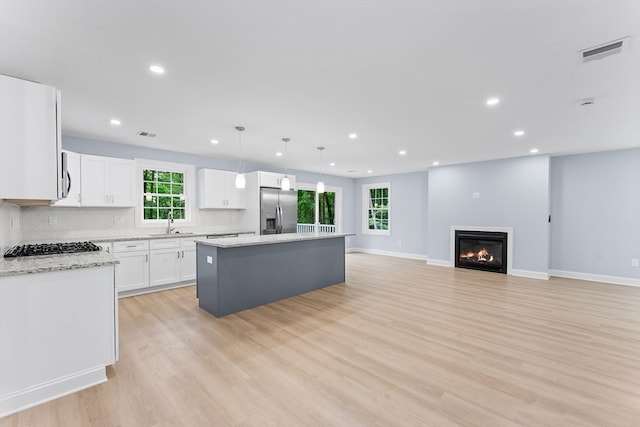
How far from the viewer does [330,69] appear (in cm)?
239

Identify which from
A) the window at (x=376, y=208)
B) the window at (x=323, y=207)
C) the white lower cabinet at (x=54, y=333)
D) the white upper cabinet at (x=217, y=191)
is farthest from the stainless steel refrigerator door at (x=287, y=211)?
the white lower cabinet at (x=54, y=333)

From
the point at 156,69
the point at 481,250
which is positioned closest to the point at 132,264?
the point at 156,69

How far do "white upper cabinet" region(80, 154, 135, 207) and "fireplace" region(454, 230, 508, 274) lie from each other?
23.1ft

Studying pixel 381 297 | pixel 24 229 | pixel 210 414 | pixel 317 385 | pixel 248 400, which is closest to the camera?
pixel 210 414

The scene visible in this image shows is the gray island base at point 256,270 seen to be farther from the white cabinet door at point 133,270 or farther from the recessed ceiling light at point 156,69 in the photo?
the recessed ceiling light at point 156,69

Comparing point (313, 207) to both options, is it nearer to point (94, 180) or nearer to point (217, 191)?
point (217, 191)

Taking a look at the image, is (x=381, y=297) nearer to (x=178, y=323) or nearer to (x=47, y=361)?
(x=178, y=323)

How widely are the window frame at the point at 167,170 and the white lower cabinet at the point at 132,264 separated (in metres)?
0.75

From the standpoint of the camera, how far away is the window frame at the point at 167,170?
16.6ft

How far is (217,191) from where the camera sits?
5.82 meters

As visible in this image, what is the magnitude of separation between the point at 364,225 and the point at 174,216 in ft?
19.2

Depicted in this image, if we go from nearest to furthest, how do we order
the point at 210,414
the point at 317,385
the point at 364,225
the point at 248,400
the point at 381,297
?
the point at 210,414 < the point at 248,400 < the point at 317,385 < the point at 381,297 < the point at 364,225

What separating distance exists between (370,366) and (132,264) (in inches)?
156

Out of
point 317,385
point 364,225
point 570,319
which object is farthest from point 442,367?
point 364,225
